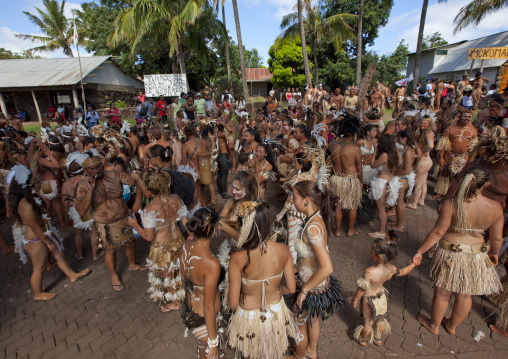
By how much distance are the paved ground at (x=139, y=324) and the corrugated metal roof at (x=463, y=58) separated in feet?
84.6

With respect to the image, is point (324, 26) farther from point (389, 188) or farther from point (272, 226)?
point (272, 226)

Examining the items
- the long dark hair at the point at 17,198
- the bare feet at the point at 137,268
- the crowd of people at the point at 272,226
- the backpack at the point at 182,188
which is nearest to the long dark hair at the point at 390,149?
the crowd of people at the point at 272,226

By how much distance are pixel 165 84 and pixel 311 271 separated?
1877cm

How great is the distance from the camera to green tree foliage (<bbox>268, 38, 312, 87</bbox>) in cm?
2739

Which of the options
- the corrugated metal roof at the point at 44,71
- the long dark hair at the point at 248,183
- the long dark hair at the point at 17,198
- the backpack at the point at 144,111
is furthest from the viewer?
the corrugated metal roof at the point at 44,71

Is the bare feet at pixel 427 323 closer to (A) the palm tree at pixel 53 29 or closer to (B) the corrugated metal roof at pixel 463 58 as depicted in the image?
(B) the corrugated metal roof at pixel 463 58

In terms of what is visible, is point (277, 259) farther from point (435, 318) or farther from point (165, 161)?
point (165, 161)

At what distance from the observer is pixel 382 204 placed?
188 inches

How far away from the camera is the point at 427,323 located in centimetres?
311

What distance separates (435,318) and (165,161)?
157 inches

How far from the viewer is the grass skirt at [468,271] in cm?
271

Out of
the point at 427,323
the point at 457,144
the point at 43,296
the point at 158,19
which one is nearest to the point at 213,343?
the point at 427,323

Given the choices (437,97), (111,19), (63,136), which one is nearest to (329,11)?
(437,97)

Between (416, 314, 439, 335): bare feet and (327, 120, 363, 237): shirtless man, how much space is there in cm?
193
